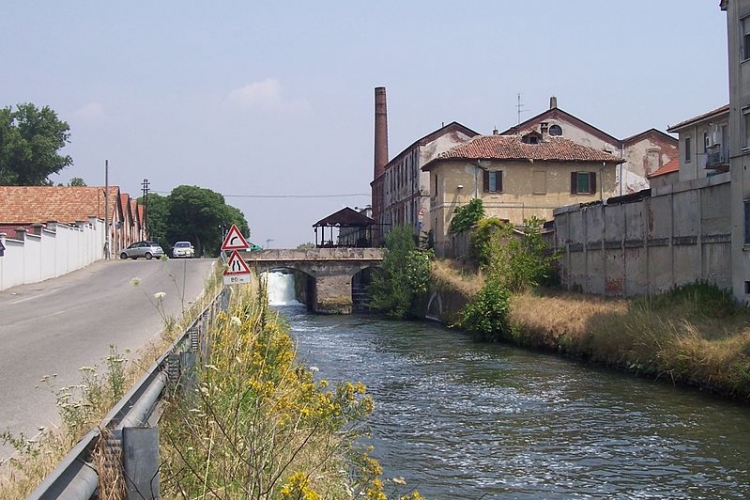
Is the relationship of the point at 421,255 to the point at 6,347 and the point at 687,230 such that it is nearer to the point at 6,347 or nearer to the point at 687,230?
the point at 687,230

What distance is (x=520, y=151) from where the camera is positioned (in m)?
51.1

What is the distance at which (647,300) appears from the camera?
2530cm

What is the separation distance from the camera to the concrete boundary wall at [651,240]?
2358 centimetres

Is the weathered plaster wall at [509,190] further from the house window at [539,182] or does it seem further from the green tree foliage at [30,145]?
the green tree foliage at [30,145]

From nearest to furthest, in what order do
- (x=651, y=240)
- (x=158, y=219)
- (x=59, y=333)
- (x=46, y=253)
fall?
(x=59, y=333), (x=651, y=240), (x=46, y=253), (x=158, y=219)

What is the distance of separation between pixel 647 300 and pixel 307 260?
31774mm

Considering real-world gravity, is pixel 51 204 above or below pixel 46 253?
above

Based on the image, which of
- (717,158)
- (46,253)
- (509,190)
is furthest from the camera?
(509,190)

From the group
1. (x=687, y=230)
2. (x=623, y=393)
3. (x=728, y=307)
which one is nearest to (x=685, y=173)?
(x=687, y=230)

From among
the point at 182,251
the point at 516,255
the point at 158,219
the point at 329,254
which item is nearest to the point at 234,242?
the point at 516,255

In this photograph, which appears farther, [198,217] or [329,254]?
[198,217]

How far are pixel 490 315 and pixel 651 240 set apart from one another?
272 inches

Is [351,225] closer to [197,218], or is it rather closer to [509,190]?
[509,190]

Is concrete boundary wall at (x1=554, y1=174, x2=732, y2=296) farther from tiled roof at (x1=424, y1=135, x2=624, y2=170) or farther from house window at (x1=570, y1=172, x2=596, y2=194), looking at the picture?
house window at (x1=570, y1=172, x2=596, y2=194)
